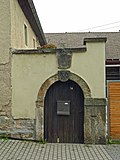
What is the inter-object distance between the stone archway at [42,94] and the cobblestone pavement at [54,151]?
1.68 ft

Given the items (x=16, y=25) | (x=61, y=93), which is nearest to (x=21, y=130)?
(x=61, y=93)

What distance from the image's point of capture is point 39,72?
8.95 metres

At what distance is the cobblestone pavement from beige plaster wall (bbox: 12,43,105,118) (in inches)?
42.7

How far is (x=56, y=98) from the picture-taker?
902cm

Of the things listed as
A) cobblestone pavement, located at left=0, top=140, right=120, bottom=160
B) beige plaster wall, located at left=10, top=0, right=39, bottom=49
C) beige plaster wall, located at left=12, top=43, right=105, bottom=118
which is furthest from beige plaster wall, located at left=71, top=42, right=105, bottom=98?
beige plaster wall, located at left=10, top=0, right=39, bottom=49

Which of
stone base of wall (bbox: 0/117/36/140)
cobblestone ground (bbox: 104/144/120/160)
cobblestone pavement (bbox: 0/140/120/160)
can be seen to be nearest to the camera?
cobblestone pavement (bbox: 0/140/120/160)

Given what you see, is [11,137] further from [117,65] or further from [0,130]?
[117,65]

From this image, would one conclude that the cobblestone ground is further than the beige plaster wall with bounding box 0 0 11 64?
No

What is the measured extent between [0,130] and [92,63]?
3743 mm

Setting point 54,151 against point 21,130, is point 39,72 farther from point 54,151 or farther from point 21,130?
point 54,151

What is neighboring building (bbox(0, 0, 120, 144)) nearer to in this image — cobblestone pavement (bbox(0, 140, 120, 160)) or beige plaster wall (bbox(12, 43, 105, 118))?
beige plaster wall (bbox(12, 43, 105, 118))

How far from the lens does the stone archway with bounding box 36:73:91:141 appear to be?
882 centimetres

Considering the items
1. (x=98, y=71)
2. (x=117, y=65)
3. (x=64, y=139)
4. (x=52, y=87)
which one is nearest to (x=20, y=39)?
(x=52, y=87)

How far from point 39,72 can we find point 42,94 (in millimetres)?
733
